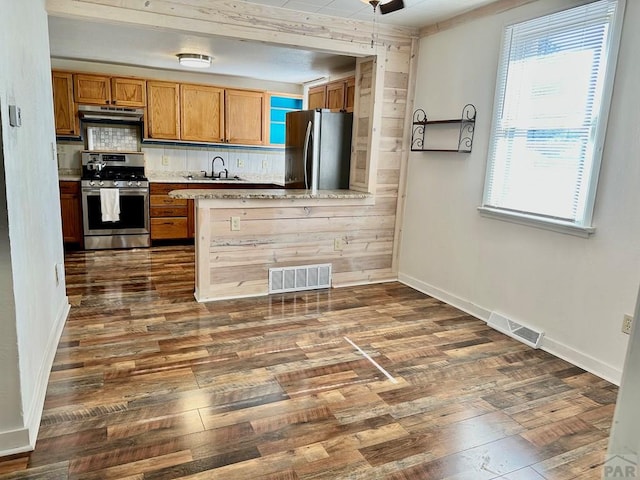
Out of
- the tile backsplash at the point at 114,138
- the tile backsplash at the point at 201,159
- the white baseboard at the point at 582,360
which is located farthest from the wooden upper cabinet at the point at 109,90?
the white baseboard at the point at 582,360

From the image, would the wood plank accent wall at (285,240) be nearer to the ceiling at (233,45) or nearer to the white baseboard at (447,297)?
the white baseboard at (447,297)

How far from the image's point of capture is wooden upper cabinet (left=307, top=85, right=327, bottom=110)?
18.0ft

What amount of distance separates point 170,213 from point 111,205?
70cm

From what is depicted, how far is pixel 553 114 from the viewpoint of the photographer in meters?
2.86

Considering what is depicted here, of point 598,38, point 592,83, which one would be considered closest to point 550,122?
point 592,83

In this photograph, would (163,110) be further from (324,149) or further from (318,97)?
(324,149)

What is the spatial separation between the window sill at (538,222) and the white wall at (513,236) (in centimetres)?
5

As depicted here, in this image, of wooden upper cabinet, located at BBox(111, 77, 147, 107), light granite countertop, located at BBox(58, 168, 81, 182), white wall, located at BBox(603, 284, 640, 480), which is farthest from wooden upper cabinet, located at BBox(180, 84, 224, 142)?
white wall, located at BBox(603, 284, 640, 480)

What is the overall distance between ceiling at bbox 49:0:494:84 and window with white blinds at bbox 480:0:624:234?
631 mm

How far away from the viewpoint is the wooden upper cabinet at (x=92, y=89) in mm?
5332

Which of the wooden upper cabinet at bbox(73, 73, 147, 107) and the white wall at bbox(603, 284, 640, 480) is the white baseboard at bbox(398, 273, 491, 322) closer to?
the white wall at bbox(603, 284, 640, 480)

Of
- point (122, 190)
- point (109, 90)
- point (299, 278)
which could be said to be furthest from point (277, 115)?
point (299, 278)

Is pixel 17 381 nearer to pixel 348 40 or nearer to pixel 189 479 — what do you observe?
pixel 189 479

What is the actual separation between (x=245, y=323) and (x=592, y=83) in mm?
2721
